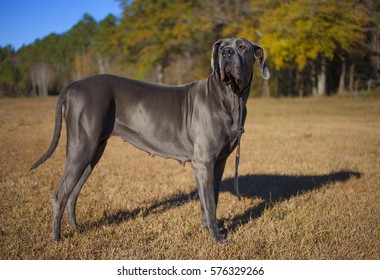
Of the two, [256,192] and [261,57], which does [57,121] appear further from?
[256,192]

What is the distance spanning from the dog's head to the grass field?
1601mm

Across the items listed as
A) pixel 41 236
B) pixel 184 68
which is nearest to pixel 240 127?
pixel 41 236

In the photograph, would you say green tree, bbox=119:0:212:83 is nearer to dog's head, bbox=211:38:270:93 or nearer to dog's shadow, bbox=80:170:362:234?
dog's shadow, bbox=80:170:362:234

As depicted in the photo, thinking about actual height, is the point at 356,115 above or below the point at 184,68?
below

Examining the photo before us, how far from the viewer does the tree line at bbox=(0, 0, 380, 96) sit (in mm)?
22672

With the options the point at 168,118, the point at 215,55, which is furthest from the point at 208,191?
the point at 215,55

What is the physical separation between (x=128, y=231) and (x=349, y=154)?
6284 millimetres

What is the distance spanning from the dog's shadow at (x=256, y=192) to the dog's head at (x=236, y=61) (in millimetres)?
1661

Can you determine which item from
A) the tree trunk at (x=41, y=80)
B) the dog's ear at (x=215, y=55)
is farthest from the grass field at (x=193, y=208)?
the tree trunk at (x=41, y=80)

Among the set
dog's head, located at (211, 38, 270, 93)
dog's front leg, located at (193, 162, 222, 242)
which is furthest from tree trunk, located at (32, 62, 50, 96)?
dog's front leg, located at (193, 162, 222, 242)

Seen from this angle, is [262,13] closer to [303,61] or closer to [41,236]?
[303,61]

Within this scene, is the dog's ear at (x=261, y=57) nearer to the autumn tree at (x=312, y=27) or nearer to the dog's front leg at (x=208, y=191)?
the dog's front leg at (x=208, y=191)

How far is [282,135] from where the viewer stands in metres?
11.3
